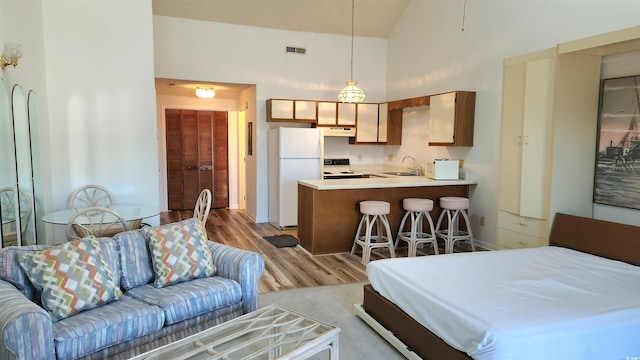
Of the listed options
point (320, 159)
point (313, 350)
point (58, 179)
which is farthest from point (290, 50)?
point (313, 350)

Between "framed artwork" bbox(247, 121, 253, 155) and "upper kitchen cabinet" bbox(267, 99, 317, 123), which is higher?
"upper kitchen cabinet" bbox(267, 99, 317, 123)

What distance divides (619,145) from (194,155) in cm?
686

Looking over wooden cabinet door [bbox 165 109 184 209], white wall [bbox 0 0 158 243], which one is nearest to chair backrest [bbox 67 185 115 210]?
white wall [bbox 0 0 158 243]

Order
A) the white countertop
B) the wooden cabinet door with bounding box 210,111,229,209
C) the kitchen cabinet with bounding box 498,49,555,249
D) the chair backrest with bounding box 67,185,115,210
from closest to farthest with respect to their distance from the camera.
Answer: the kitchen cabinet with bounding box 498,49,555,249, the chair backrest with bounding box 67,185,115,210, the white countertop, the wooden cabinet door with bounding box 210,111,229,209

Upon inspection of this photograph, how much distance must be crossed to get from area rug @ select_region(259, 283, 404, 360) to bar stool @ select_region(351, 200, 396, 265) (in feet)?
2.41

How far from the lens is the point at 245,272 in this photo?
2871mm

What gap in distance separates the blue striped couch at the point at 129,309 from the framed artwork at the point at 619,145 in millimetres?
3140

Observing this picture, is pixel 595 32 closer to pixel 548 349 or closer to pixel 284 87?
pixel 548 349

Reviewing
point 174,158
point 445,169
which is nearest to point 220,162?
point 174,158

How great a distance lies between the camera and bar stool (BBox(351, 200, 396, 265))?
184 inches

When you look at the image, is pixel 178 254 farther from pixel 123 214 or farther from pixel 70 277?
pixel 123 214

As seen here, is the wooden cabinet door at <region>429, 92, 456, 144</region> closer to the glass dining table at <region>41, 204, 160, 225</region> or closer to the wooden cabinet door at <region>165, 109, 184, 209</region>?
the glass dining table at <region>41, 204, 160, 225</region>

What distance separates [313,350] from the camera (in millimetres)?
1973

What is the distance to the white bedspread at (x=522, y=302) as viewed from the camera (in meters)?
2.07
